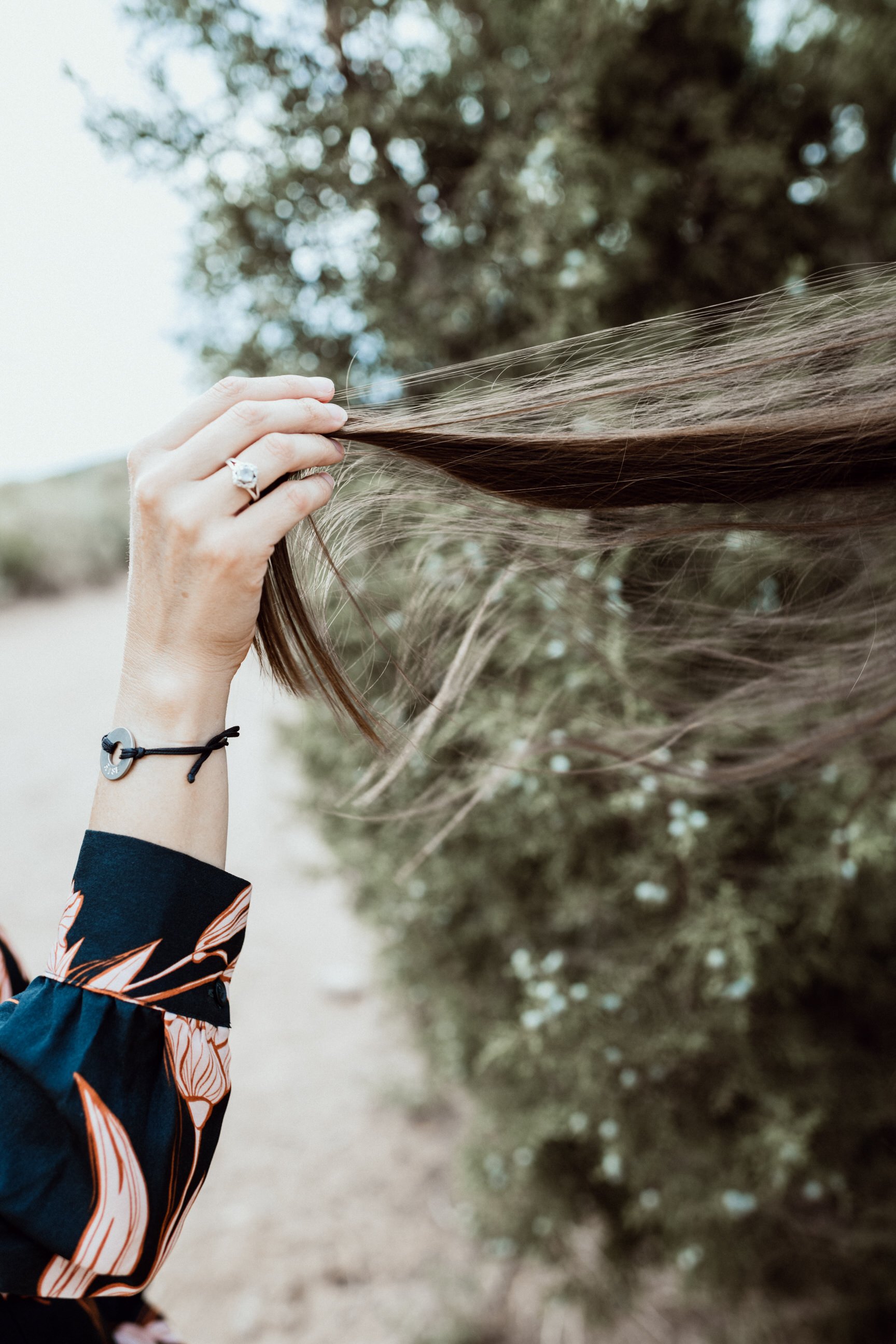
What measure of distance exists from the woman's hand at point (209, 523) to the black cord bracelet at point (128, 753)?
35 mm

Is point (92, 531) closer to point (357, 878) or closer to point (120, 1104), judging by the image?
point (357, 878)

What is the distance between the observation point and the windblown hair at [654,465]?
2.64 feet

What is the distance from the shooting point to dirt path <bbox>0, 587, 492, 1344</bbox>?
300 cm

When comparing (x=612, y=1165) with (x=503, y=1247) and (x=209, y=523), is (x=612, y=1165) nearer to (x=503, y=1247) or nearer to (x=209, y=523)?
(x=503, y=1247)

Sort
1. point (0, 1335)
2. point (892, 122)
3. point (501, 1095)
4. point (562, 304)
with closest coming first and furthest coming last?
point (0, 1335) < point (562, 304) < point (892, 122) < point (501, 1095)

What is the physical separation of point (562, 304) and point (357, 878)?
2.19 metres

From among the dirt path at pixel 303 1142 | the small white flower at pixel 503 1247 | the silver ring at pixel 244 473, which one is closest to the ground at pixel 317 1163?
the dirt path at pixel 303 1142

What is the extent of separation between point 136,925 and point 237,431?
1.58ft

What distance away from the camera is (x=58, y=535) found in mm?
12359

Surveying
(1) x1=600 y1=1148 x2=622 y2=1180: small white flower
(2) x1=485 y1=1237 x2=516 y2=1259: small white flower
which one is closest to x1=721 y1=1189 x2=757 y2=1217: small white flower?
(1) x1=600 y1=1148 x2=622 y2=1180: small white flower

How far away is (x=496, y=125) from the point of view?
2.28 m

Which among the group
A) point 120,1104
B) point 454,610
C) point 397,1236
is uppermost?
point 454,610

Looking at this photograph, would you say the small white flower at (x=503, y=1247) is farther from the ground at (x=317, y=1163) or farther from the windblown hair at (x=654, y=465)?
the windblown hair at (x=654, y=465)

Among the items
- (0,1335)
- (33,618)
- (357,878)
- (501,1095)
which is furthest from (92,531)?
(0,1335)
